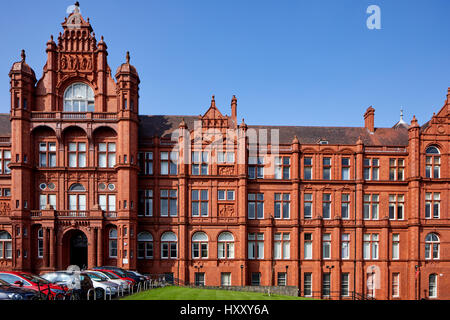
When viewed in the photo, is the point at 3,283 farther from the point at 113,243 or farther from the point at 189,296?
the point at 113,243

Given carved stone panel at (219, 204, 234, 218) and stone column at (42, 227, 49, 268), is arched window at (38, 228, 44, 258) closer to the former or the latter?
stone column at (42, 227, 49, 268)

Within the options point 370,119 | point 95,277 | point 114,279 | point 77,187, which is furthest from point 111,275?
point 370,119

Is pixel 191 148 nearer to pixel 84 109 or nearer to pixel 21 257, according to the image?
pixel 84 109

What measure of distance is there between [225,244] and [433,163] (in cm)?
2463

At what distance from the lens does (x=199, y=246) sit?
1528 inches

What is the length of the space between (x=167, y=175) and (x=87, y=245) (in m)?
10.4

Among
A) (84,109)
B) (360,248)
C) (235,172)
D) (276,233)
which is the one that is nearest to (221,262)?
(276,233)

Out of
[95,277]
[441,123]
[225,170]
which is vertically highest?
[441,123]

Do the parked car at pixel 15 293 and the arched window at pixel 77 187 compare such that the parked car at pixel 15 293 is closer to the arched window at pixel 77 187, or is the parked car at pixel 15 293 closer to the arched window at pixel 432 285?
the arched window at pixel 77 187

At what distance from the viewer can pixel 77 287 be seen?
674 inches

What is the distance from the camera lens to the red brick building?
36.4m

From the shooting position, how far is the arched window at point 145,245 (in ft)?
127

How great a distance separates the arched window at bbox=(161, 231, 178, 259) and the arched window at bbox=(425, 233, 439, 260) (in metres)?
27.2

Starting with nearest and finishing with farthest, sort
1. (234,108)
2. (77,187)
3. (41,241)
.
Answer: (41,241)
(77,187)
(234,108)
